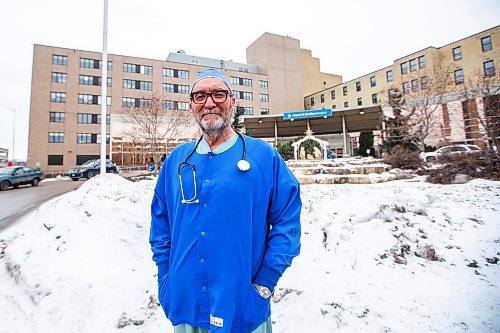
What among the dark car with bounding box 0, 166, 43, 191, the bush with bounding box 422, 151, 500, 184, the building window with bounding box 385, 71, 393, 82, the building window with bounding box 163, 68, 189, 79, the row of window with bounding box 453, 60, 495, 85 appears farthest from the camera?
the building window with bounding box 163, 68, 189, 79

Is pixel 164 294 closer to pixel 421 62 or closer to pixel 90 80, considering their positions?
pixel 421 62

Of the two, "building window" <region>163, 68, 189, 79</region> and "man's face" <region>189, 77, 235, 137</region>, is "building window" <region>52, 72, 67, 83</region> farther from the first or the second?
"man's face" <region>189, 77, 235, 137</region>

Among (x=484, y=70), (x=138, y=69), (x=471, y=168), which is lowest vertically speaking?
(x=471, y=168)

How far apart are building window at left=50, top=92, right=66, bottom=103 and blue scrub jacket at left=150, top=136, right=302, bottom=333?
170ft

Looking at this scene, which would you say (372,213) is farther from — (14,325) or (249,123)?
(249,123)

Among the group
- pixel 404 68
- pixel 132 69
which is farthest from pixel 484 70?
pixel 132 69

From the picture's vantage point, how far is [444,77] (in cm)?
2098

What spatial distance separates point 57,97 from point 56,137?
6.87m

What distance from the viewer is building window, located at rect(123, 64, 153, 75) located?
4516cm

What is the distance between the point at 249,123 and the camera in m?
29.7

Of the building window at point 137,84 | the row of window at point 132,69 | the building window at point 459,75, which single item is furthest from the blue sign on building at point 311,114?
the building window at point 137,84

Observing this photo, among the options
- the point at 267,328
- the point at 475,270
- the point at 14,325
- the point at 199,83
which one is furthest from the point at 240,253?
the point at 475,270

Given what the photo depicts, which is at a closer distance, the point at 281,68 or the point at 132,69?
the point at 132,69

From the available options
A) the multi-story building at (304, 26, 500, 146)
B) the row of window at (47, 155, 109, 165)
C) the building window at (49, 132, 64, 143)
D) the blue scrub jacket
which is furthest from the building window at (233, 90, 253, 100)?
the blue scrub jacket
